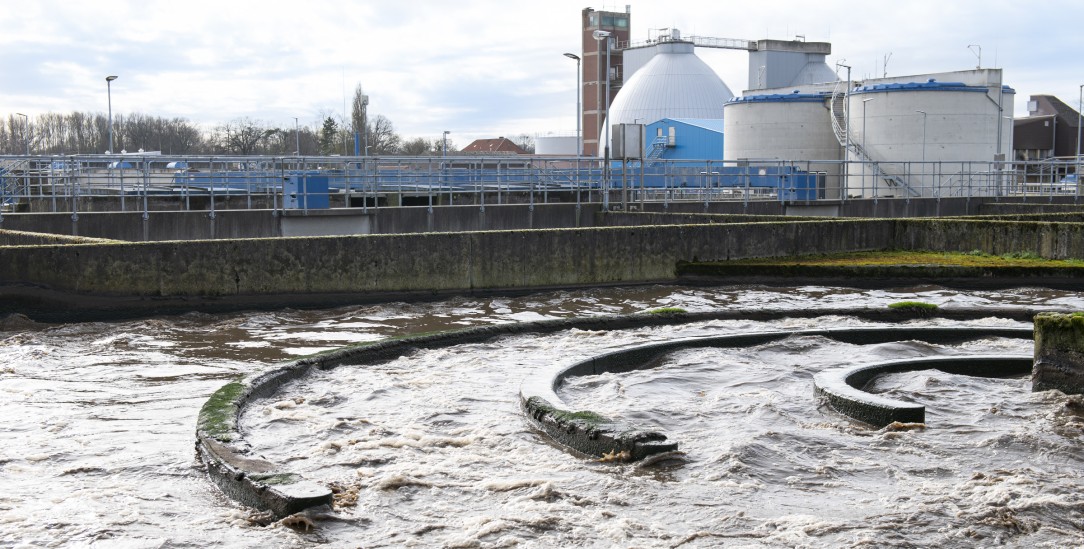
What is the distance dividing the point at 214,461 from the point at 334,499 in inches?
31.7

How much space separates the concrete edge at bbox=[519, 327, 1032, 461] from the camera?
250 inches

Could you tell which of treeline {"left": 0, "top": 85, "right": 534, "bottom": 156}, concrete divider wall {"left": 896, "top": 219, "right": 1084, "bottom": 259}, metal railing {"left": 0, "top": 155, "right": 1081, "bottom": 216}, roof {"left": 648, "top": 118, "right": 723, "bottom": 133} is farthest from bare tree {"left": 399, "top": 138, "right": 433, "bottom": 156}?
concrete divider wall {"left": 896, "top": 219, "right": 1084, "bottom": 259}

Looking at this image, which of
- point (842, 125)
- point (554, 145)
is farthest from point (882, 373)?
point (554, 145)

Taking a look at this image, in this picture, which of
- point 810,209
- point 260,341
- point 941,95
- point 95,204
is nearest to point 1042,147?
point 941,95

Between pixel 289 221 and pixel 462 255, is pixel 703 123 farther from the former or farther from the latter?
pixel 462 255

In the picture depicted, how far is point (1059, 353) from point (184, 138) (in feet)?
292

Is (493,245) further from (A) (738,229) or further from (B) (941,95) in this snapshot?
(B) (941,95)

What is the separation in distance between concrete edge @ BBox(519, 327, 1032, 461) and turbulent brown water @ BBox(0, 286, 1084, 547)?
0.14 meters

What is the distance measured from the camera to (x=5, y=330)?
11203 millimetres

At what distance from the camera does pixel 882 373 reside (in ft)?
28.4

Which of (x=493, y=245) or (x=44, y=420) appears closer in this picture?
(x=44, y=420)

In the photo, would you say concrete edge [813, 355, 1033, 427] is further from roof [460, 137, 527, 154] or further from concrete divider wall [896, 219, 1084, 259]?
roof [460, 137, 527, 154]

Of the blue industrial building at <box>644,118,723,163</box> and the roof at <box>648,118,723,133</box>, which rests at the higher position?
the roof at <box>648,118,723,133</box>

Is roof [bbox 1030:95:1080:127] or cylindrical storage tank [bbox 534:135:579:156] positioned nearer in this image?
roof [bbox 1030:95:1080:127]
